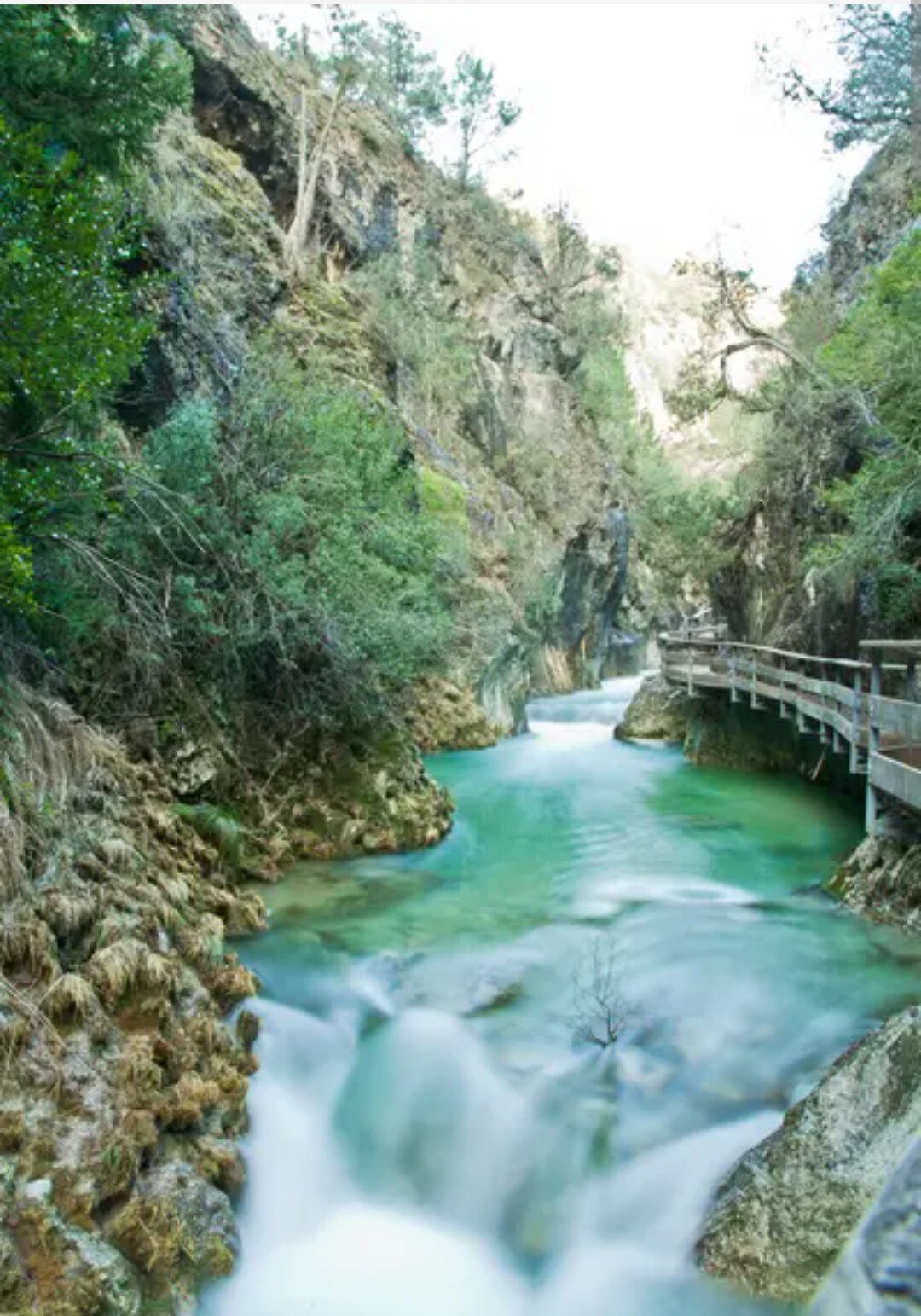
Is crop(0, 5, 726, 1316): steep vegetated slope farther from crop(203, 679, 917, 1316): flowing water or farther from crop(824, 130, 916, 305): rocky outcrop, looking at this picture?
crop(824, 130, 916, 305): rocky outcrop

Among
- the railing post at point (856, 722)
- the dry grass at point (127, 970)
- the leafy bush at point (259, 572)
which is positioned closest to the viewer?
the dry grass at point (127, 970)

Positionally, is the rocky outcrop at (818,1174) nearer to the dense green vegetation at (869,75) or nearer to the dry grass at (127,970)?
the dry grass at (127,970)

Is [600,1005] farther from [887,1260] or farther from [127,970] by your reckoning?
[887,1260]

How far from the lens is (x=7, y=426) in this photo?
21.9 ft

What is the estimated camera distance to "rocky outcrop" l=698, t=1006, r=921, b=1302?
4.00 m

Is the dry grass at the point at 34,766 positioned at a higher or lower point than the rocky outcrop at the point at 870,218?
lower

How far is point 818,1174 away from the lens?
4.19 metres

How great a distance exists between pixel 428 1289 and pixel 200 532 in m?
6.89

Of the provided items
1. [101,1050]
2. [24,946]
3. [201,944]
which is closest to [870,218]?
[201,944]

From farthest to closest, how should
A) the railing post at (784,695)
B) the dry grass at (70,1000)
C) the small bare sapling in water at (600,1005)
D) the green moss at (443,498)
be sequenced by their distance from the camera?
1. the green moss at (443,498)
2. the railing post at (784,695)
3. the small bare sapling in water at (600,1005)
4. the dry grass at (70,1000)

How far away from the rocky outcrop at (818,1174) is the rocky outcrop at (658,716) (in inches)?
628

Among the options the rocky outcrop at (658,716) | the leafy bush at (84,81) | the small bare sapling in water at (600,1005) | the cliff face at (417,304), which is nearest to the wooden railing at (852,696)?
the rocky outcrop at (658,716)

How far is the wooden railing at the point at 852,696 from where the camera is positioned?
8.61 meters

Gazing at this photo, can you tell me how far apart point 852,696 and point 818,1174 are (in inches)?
278
